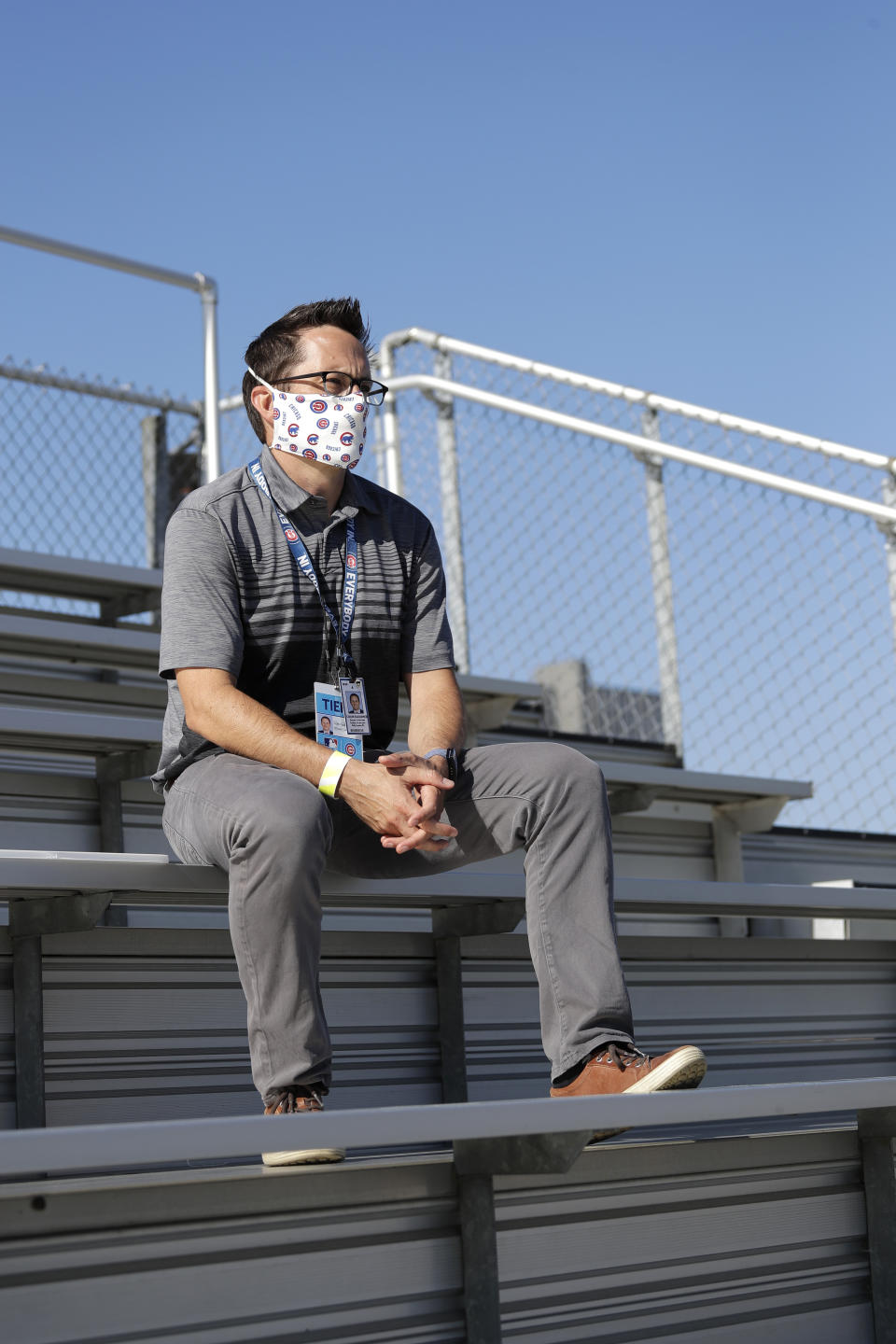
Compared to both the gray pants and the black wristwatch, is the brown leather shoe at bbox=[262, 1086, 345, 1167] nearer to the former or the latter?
the gray pants

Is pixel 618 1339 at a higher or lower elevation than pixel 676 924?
lower

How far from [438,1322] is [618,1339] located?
0.77 ft

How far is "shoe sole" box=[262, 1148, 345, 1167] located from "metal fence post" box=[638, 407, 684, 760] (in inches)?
96.0

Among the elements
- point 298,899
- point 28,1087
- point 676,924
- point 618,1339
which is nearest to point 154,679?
point 676,924

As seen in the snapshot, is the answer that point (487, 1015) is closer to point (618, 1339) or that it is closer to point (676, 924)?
point (618, 1339)

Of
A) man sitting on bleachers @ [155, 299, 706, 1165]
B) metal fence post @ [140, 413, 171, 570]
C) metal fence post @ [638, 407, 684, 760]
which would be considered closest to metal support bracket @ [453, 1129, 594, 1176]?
man sitting on bleachers @ [155, 299, 706, 1165]

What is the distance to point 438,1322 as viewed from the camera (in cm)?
158

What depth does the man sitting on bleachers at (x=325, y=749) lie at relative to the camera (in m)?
1.63

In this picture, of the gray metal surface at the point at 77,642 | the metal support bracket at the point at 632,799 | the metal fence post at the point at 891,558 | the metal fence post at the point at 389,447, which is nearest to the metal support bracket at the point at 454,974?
the metal support bracket at the point at 632,799

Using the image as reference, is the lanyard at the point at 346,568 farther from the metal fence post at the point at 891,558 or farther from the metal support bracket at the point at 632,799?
the metal fence post at the point at 891,558

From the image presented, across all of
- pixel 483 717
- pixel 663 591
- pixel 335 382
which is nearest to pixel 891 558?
pixel 663 591

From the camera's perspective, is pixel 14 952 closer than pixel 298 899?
No

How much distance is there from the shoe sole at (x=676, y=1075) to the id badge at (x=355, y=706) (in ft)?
2.00

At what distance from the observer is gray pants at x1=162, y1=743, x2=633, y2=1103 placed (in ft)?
5.23
